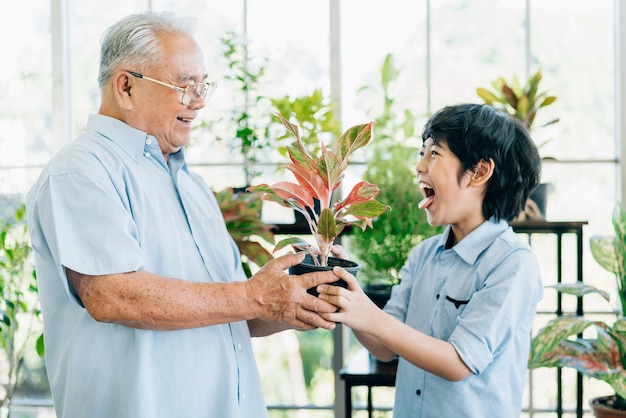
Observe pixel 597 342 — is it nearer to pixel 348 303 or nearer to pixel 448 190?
pixel 448 190

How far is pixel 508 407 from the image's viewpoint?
6.06 feet

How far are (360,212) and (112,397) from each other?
A: 0.69 m

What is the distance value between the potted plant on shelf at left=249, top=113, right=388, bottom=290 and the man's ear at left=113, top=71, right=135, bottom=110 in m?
0.39

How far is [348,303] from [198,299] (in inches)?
13.1

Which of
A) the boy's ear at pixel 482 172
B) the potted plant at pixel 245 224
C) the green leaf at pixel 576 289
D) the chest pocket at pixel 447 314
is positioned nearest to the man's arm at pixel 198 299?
the chest pocket at pixel 447 314

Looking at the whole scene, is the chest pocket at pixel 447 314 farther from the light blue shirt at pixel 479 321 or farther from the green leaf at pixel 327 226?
the green leaf at pixel 327 226

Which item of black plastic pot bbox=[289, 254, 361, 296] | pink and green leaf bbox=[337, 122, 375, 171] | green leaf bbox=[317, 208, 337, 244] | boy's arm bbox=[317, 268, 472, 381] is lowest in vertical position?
boy's arm bbox=[317, 268, 472, 381]

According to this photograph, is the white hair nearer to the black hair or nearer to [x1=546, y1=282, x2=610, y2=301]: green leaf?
the black hair

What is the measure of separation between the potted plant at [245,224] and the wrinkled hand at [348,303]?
1.39 meters

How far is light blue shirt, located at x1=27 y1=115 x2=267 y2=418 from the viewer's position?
61.9 inches

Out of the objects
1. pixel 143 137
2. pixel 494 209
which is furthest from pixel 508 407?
pixel 143 137

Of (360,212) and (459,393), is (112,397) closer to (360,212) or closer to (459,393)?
(360,212)

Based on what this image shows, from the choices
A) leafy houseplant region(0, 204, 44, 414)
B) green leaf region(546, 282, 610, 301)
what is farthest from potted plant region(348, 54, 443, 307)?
leafy houseplant region(0, 204, 44, 414)

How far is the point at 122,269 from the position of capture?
154 centimetres
